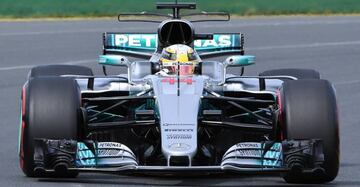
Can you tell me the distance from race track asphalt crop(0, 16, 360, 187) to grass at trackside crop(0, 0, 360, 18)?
3.11ft

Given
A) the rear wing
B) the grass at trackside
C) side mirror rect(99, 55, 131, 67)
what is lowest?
the grass at trackside

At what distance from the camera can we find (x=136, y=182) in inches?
429

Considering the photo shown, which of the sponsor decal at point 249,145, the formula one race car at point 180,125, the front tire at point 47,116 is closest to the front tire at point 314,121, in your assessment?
the formula one race car at point 180,125

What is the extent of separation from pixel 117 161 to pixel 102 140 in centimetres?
105

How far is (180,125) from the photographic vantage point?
10.7 m

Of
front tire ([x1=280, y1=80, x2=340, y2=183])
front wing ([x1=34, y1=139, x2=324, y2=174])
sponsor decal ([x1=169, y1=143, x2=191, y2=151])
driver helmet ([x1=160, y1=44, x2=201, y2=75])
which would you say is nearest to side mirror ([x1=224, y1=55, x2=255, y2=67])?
driver helmet ([x1=160, y1=44, x2=201, y2=75])

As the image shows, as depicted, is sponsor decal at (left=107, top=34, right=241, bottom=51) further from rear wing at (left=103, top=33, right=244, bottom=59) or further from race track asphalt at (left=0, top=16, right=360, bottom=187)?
race track asphalt at (left=0, top=16, right=360, bottom=187)

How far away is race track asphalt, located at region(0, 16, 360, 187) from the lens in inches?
437

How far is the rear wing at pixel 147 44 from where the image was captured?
14.2 metres

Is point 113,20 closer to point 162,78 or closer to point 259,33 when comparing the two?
point 259,33

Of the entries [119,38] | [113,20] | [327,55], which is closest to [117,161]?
[119,38]

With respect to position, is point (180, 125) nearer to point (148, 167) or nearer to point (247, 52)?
point (148, 167)

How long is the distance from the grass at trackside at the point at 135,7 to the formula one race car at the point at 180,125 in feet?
68.9

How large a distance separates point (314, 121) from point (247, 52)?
570 inches
